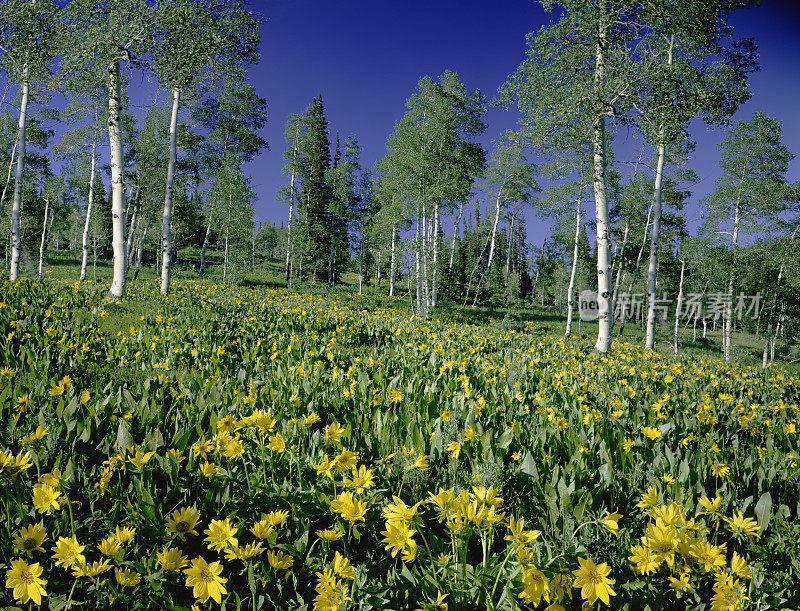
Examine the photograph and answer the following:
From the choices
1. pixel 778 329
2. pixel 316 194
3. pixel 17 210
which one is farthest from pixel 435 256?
pixel 778 329

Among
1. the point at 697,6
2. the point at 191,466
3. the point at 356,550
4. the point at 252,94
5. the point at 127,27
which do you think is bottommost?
the point at 356,550

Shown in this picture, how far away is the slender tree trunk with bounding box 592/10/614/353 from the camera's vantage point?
27.7 ft

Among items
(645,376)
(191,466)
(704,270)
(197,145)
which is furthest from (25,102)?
(704,270)

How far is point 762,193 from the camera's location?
19.4m

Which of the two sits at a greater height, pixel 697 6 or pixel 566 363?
pixel 697 6

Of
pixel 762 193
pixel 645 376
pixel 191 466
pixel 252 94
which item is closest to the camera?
pixel 191 466

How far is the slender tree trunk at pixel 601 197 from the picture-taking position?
8.43 meters

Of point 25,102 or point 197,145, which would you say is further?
point 197,145

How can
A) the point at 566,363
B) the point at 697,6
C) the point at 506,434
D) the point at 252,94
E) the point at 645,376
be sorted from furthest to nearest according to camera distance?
1. the point at 252,94
2. the point at 697,6
3. the point at 566,363
4. the point at 645,376
5. the point at 506,434

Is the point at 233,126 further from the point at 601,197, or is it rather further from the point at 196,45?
the point at 601,197

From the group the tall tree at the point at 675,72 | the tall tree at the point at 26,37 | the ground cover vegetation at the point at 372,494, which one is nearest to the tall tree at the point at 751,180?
the tall tree at the point at 675,72

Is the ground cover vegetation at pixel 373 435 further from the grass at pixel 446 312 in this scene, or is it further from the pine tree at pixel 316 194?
the pine tree at pixel 316 194

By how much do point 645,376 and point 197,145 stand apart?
973 inches

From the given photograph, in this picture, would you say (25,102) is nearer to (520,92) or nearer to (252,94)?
(252,94)
